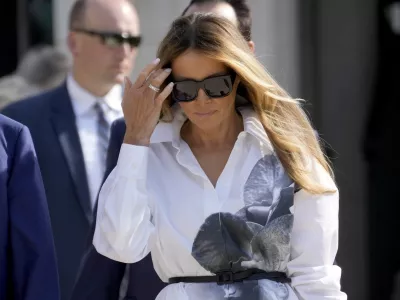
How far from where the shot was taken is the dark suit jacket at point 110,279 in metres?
3.78

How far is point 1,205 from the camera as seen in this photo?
344 cm

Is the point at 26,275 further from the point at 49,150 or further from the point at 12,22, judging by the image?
the point at 12,22

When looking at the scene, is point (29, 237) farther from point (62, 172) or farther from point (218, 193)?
point (62, 172)

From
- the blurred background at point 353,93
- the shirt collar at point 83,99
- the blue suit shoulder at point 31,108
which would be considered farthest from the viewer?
the blurred background at point 353,93

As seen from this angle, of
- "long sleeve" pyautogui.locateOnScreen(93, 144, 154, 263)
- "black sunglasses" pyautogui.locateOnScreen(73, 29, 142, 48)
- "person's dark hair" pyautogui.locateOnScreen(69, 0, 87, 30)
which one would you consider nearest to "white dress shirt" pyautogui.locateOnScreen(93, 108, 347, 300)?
"long sleeve" pyautogui.locateOnScreen(93, 144, 154, 263)

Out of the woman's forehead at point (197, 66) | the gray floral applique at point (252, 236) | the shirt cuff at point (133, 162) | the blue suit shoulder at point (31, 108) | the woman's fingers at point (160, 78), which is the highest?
the woman's forehead at point (197, 66)

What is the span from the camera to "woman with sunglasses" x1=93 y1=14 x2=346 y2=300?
3.49 meters

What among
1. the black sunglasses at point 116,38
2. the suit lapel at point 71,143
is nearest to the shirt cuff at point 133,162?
the suit lapel at point 71,143

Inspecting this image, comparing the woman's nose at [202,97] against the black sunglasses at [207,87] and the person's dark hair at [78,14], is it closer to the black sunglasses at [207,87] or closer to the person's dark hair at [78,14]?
the black sunglasses at [207,87]

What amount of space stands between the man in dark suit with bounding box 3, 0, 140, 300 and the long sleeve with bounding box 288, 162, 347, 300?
5.11 feet

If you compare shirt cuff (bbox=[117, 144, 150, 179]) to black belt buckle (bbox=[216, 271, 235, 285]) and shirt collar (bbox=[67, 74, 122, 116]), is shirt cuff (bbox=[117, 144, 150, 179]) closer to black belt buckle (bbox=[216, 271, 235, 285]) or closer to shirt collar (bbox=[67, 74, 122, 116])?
black belt buckle (bbox=[216, 271, 235, 285])

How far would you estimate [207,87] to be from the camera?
350 cm

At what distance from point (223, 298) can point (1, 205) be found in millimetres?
690

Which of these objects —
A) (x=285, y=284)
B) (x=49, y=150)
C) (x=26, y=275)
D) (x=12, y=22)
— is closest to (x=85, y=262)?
(x=26, y=275)
